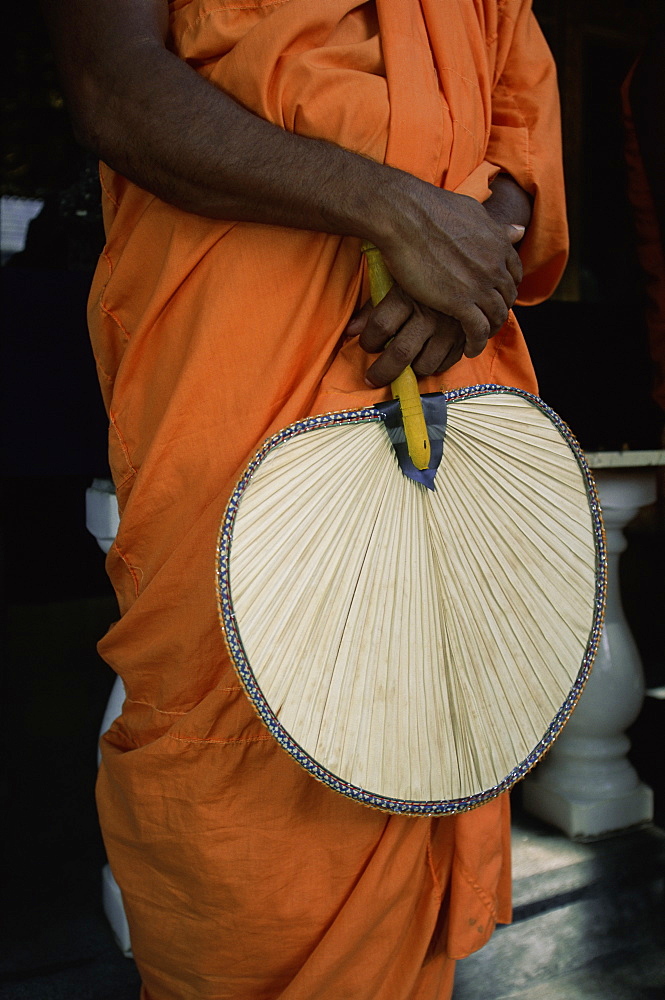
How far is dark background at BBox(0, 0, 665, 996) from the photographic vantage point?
4.47 feet

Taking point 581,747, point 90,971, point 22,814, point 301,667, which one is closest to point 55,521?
point 22,814

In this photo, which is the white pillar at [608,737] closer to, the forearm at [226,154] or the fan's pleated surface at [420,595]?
the fan's pleated surface at [420,595]

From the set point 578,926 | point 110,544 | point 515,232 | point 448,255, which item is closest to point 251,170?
point 448,255

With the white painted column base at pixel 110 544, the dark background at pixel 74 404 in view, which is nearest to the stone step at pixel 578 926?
the dark background at pixel 74 404

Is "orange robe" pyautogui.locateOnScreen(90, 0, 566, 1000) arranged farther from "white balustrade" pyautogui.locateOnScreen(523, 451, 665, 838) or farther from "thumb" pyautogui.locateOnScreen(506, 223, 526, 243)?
"white balustrade" pyautogui.locateOnScreen(523, 451, 665, 838)

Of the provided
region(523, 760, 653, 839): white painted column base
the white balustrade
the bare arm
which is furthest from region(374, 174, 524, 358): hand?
region(523, 760, 653, 839): white painted column base

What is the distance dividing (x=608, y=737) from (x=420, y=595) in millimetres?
1141

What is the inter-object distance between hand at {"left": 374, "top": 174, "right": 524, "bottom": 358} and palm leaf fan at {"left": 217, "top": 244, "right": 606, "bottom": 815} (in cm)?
5

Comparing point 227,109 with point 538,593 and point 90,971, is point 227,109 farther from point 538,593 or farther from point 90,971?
point 90,971

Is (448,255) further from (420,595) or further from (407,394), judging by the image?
(420,595)

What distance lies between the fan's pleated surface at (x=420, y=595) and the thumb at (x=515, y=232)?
191 mm

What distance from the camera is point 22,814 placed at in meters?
1.70

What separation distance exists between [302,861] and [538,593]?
1.21ft

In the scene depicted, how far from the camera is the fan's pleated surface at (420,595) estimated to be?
2.32ft
